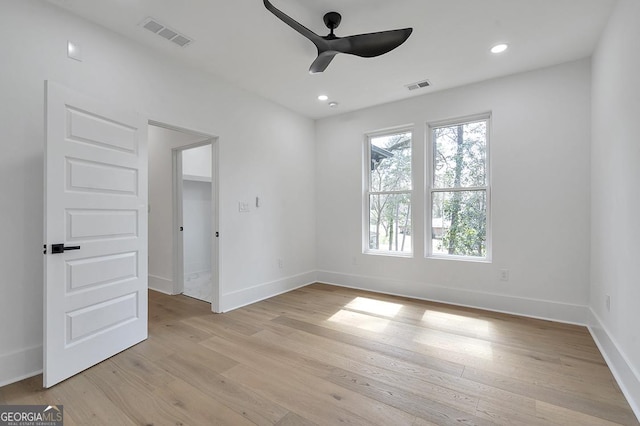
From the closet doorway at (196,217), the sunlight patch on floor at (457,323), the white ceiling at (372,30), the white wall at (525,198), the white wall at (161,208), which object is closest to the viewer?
the white ceiling at (372,30)

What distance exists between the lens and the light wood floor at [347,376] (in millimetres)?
1728

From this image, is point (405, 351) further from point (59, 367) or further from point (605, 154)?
point (59, 367)

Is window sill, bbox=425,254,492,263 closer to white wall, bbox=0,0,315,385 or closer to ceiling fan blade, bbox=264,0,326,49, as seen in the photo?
white wall, bbox=0,0,315,385

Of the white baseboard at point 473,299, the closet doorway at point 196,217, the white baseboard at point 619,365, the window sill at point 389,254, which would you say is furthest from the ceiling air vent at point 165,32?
the white baseboard at point 619,365

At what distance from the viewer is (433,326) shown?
9.96 ft

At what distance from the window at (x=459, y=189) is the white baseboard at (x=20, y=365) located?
4.12 metres

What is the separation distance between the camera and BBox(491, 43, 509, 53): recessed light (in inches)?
109

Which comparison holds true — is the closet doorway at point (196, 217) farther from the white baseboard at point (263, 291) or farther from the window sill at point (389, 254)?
the window sill at point (389, 254)

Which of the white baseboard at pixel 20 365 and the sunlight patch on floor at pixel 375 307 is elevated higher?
the white baseboard at pixel 20 365

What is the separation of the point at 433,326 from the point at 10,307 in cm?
357

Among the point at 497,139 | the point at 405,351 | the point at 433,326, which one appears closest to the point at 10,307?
the point at 405,351

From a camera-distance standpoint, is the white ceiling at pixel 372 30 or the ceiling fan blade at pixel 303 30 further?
the white ceiling at pixel 372 30

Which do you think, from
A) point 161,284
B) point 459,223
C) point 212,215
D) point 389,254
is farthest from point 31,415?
point 459,223

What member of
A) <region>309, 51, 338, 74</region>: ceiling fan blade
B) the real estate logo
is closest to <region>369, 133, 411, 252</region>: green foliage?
<region>309, 51, 338, 74</region>: ceiling fan blade
